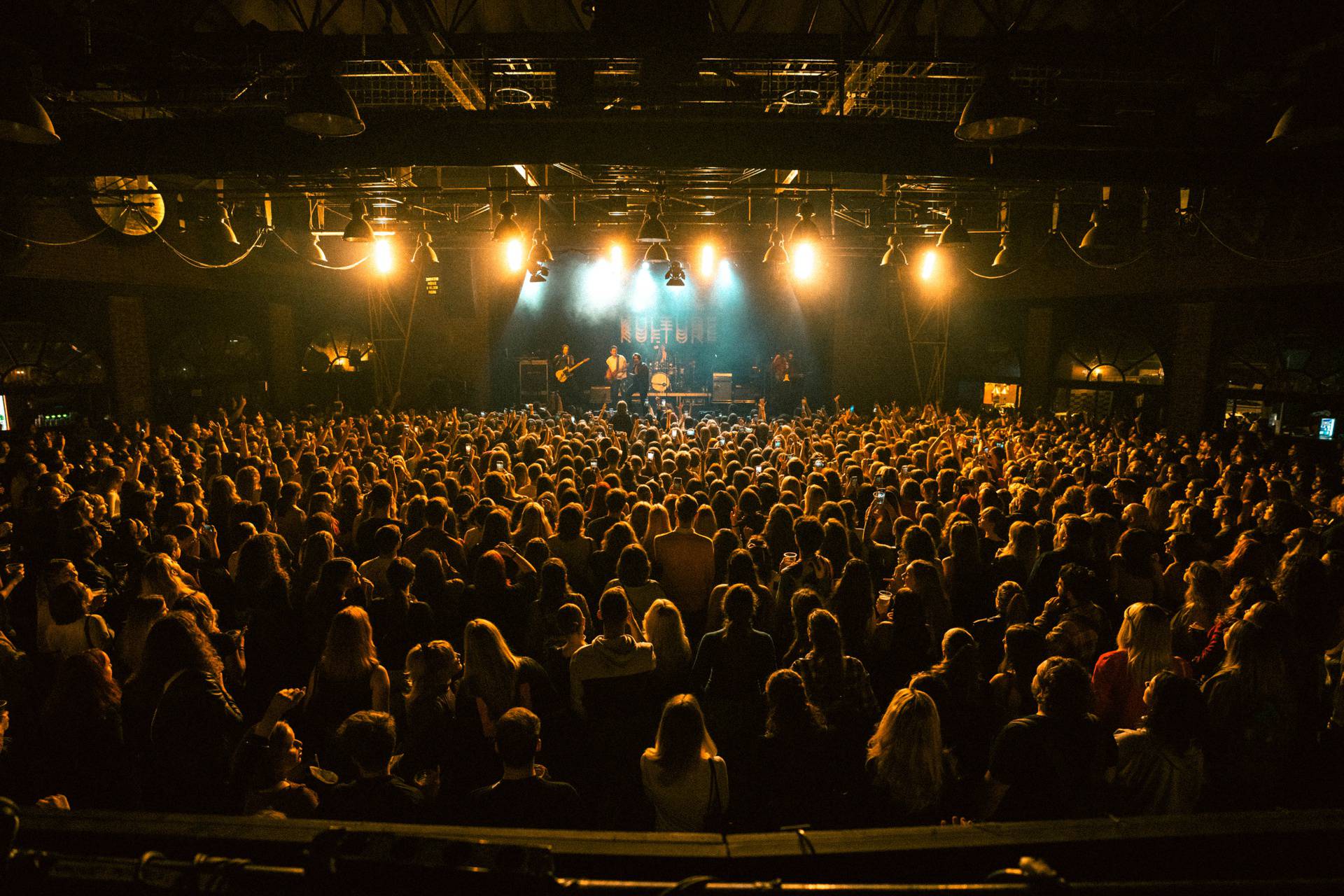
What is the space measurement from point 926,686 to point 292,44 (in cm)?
662

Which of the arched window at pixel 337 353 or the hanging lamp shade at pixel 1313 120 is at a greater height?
the hanging lamp shade at pixel 1313 120

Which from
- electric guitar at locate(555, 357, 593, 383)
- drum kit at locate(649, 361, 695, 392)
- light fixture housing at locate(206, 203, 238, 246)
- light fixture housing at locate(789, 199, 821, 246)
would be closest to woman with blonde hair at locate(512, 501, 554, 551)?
light fixture housing at locate(789, 199, 821, 246)

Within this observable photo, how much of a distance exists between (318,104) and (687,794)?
4449 millimetres

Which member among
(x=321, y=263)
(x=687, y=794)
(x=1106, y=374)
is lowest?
(x=687, y=794)

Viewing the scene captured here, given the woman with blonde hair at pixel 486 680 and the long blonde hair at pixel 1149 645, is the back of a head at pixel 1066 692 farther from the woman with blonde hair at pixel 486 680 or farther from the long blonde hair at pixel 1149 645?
the woman with blonde hair at pixel 486 680

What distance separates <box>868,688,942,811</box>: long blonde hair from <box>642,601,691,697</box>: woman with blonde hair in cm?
126

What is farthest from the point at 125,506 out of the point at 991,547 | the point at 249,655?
the point at 991,547

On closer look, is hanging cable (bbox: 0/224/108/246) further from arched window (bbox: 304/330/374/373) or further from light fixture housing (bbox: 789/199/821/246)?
light fixture housing (bbox: 789/199/821/246)

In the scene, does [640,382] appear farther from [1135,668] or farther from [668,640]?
[1135,668]

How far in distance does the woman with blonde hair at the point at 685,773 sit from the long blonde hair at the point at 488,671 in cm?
90

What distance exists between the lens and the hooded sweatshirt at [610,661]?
3.41m

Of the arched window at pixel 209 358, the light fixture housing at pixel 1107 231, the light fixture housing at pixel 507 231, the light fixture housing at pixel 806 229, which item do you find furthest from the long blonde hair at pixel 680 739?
the arched window at pixel 209 358

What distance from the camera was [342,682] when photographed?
3268 millimetres

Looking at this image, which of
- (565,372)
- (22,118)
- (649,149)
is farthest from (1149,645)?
(565,372)
